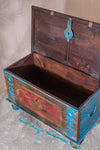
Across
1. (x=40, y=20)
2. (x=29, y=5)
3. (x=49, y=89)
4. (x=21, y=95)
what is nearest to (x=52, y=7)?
(x=29, y=5)

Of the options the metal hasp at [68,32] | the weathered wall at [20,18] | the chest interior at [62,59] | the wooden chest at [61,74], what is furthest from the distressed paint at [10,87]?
the metal hasp at [68,32]

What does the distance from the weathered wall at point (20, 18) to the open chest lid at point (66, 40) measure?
242 mm

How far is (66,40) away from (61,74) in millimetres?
386

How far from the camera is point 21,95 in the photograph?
80.1 inches

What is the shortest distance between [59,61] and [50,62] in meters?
0.11

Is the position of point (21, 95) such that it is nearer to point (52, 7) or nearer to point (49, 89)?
point (49, 89)

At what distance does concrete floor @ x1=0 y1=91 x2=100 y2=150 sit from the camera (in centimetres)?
194

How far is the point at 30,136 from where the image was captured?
2.03m

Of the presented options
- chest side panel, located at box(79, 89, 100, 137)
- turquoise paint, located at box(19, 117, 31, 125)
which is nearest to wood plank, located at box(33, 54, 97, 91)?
chest side panel, located at box(79, 89, 100, 137)

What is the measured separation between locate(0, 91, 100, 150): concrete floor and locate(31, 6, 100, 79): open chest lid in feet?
1.98

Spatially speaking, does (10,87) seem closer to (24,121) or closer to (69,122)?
(24,121)

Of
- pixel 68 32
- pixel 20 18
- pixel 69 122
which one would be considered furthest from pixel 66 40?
pixel 69 122

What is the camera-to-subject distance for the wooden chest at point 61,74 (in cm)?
177

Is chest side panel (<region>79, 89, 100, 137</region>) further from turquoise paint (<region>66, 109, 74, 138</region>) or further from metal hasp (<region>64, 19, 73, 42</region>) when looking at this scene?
metal hasp (<region>64, 19, 73, 42</region>)
